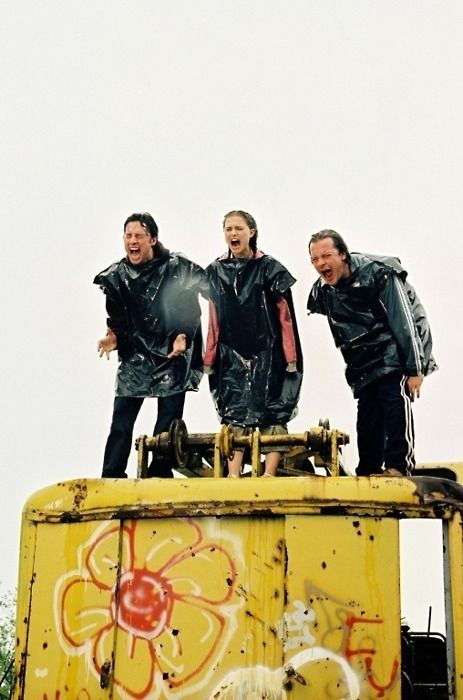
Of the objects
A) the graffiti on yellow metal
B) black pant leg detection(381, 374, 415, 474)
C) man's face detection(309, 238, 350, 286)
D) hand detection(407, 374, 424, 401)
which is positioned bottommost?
the graffiti on yellow metal

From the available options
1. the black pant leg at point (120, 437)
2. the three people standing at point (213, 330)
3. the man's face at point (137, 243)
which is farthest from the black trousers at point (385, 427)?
the man's face at point (137, 243)

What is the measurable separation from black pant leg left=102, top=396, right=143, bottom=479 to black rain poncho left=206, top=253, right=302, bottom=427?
0.66 m

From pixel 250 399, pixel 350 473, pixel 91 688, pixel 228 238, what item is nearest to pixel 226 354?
pixel 250 399

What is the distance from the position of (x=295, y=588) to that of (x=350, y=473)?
195 cm

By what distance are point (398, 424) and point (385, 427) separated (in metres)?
0.15

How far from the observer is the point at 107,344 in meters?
6.39

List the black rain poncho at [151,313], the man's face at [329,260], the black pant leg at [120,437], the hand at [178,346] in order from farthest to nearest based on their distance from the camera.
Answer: the black rain poncho at [151,313] → the hand at [178,346] → the black pant leg at [120,437] → the man's face at [329,260]

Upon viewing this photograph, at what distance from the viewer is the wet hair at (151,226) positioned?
6.29m

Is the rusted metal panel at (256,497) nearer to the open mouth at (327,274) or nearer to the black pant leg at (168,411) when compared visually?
the black pant leg at (168,411)

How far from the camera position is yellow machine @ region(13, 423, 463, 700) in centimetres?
397

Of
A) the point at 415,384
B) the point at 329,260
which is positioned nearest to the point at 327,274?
the point at 329,260

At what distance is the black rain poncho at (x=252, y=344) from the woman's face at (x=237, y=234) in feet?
0.30

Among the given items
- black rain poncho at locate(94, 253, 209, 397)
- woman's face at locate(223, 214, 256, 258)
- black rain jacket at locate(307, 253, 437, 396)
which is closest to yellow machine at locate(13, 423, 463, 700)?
black rain jacket at locate(307, 253, 437, 396)

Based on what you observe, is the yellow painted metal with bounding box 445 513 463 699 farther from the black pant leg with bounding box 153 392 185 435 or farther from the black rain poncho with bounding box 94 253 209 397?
the black rain poncho with bounding box 94 253 209 397
